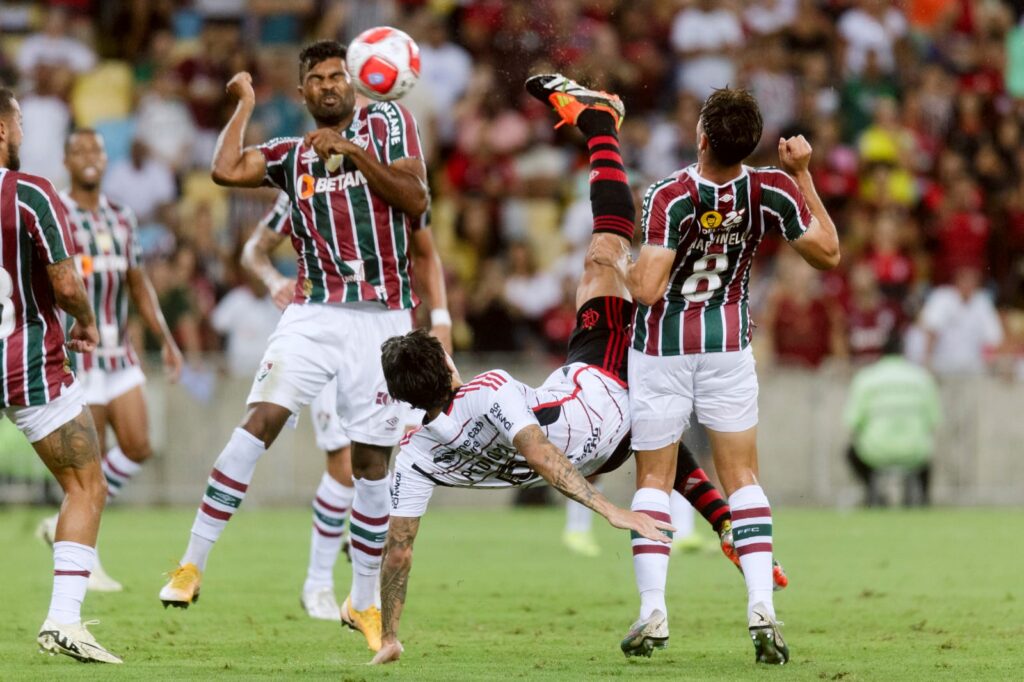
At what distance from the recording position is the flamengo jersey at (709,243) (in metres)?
7.70

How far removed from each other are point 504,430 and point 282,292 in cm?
288

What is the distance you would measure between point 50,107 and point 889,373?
975 centimetres

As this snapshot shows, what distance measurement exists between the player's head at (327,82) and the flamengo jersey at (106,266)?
2.82 m

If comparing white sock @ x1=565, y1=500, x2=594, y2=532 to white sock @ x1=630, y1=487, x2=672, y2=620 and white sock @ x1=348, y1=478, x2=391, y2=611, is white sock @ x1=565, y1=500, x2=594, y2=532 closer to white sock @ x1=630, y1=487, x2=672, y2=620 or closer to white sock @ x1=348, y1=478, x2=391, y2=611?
white sock @ x1=348, y1=478, x2=391, y2=611

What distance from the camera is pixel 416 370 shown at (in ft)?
23.9

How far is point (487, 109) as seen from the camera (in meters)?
19.7

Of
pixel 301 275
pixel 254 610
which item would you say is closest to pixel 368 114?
pixel 301 275

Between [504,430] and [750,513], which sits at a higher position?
[504,430]

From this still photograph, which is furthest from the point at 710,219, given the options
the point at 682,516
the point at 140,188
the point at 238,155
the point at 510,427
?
the point at 140,188

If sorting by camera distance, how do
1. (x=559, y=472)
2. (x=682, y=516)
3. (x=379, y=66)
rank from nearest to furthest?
(x=559, y=472) → (x=379, y=66) → (x=682, y=516)

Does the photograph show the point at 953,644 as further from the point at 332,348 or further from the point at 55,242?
the point at 55,242

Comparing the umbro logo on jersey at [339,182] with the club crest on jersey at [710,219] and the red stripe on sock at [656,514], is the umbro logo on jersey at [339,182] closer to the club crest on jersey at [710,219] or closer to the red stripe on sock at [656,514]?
the club crest on jersey at [710,219]

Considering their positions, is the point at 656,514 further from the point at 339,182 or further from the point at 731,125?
the point at 339,182

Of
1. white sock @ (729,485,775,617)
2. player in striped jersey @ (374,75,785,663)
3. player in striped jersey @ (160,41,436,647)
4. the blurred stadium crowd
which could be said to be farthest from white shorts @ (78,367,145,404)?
the blurred stadium crowd
